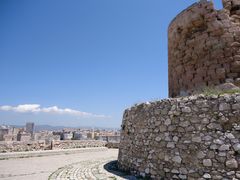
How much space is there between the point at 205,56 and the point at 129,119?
3391 millimetres

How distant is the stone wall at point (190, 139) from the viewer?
5.08m

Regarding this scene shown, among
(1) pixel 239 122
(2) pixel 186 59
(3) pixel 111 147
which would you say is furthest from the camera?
(3) pixel 111 147

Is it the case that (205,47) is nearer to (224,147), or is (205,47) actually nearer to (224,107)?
(224,107)

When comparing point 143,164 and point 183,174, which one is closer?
point 183,174

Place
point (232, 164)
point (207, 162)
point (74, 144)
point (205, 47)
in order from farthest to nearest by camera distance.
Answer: point (74, 144), point (205, 47), point (207, 162), point (232, 164)

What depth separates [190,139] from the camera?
5.66 m

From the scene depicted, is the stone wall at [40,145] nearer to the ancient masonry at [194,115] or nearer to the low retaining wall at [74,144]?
the low retaining wall at [74,144]

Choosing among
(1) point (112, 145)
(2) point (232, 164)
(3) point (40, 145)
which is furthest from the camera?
(1) point (112, 145)

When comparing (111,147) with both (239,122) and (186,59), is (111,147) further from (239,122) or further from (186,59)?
(239,122)

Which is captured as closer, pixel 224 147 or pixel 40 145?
pixel 224 147

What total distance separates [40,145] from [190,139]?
13.3 metres

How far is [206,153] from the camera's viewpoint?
529 centimetres

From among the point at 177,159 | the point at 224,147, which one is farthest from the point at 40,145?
the point at 224,147

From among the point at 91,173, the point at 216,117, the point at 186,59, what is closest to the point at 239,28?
the point at 186,59
